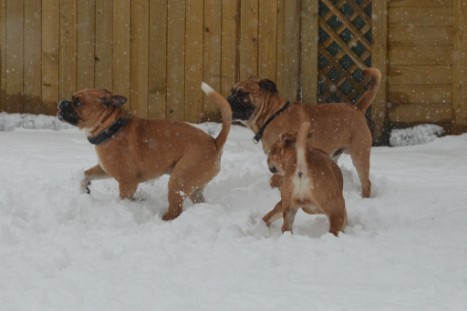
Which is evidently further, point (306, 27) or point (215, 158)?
point (306, 27)

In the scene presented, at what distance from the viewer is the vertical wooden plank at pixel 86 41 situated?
1139 cm

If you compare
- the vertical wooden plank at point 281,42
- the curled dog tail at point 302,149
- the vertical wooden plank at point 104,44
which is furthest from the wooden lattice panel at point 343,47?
the curled dog tail at point 302,149

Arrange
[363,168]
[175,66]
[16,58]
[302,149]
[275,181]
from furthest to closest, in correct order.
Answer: [16,58]
[175,66]
[363,168]
[275,181]
[302,149]

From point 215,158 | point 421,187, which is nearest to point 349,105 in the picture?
point 421,187

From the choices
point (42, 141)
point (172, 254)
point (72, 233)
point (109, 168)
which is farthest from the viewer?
point (42, 141)

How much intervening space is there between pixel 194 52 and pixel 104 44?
3.90ft

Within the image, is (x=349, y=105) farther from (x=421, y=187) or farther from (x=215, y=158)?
(x=215, y=158)

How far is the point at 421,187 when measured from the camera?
7.61 metres

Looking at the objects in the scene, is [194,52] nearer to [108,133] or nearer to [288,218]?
[108,133]

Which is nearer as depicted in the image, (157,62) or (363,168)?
(363,168)

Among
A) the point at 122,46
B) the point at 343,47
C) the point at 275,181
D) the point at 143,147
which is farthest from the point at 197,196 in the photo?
the point at 122,46

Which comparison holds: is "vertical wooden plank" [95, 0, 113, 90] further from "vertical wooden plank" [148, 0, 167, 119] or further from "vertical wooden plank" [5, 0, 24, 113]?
"vertical wooden plank" [5, 0, 24, 113]

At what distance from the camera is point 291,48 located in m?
11.0

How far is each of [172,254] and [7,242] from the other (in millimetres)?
1069
